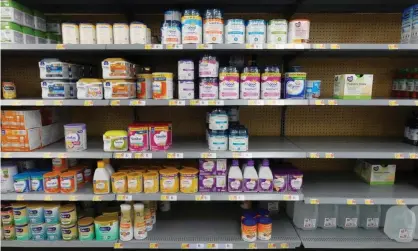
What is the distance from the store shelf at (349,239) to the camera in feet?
6.63

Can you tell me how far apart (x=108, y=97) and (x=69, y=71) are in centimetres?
45

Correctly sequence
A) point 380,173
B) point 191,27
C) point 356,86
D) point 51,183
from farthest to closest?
point 380,173 → point 51,183 → point 356,86 → point 191,27

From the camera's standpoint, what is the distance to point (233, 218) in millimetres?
2357

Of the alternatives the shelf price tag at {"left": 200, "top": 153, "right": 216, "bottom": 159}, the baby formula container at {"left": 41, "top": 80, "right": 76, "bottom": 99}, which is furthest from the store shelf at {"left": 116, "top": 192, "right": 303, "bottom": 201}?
the baby formula container at {"left": 41, "top": 80, "right": 76, "bottom": 99}

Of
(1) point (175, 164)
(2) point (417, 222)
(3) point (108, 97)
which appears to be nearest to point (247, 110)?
(1) point (175, 164)

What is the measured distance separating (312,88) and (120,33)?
4.90 feet

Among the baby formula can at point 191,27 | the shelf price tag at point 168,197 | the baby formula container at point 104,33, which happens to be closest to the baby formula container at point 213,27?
the baby formula can at point 191,27

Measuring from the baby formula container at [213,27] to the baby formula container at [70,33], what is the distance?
96 cm

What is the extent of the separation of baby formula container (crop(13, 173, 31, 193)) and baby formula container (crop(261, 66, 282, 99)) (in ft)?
6.48

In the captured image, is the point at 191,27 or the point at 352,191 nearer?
A: the point at 191,27

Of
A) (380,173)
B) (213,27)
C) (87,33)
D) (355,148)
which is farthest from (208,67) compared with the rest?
(380,173)

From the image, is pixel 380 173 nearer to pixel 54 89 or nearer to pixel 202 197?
pixel 202 197

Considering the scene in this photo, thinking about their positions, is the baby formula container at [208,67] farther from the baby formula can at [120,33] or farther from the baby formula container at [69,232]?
the baby formula container at [69,232]

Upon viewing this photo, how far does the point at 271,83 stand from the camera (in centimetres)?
192
